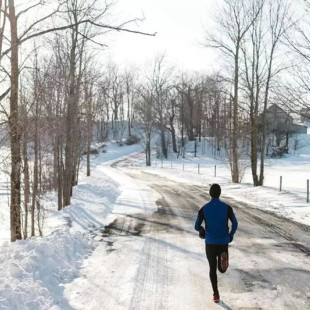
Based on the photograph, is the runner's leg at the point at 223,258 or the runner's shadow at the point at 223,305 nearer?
the runner's shadow at the point at 223,305

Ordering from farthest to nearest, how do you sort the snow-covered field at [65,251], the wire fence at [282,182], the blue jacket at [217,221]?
the wire fence at [282,182] < the blue jacket at [217,221] < the snow-covered field at [65,251]

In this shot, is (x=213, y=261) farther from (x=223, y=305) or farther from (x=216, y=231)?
(x=223, y=305)

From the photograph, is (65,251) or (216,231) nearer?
(216,231)

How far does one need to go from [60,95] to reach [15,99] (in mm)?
4991

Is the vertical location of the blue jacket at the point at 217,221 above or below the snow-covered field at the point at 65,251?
above

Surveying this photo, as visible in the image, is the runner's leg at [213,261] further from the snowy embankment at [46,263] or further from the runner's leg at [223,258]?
the snowy embankment at [46,263]

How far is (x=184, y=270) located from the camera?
26.3ft

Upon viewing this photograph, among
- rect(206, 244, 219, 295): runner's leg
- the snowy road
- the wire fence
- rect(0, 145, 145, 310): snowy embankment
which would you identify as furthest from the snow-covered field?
the wire fence

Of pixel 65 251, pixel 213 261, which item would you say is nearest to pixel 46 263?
pixel 65 251

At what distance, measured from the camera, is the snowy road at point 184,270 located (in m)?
6.33

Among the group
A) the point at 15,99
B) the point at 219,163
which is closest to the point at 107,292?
the point at 15,99

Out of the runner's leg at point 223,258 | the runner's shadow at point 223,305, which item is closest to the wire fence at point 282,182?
the runner's leg at point 223,258

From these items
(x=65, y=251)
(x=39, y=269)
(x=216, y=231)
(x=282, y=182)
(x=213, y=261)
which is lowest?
(x=282, y=182)

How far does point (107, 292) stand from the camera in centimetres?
671
